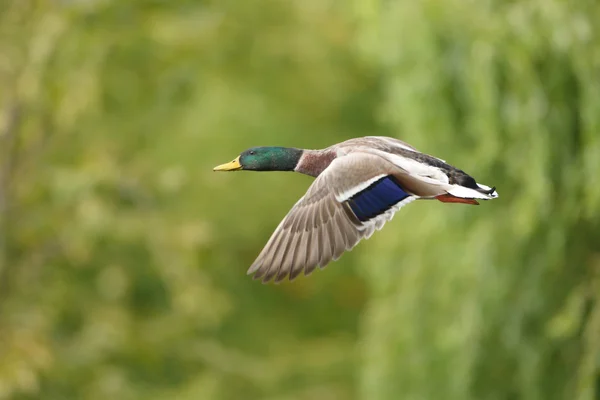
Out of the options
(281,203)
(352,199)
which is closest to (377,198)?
(352,199)

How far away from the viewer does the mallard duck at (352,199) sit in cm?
368

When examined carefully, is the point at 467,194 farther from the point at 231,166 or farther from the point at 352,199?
the point at 231,166

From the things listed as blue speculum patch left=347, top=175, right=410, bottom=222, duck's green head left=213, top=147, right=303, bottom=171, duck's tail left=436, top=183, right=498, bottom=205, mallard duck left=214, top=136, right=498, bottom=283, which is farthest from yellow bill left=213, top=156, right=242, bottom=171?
duck's tail left=436, top=183, right=498, bottom=205

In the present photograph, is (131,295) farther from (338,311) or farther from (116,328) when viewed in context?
(338,311)

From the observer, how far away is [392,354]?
758 cm

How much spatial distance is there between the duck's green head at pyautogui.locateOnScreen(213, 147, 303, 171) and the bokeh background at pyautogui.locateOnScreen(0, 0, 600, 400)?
233cm

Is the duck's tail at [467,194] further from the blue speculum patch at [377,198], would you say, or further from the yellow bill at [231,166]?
the yellow bill at [231,166]

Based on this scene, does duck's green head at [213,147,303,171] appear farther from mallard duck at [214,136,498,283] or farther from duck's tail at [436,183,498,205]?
duck's tail at [436,183,498,205]

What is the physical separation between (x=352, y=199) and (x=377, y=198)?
0.11 metres

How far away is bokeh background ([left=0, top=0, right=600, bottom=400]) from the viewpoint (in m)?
6.37

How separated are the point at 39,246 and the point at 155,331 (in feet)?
4.37

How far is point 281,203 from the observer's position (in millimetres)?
10992

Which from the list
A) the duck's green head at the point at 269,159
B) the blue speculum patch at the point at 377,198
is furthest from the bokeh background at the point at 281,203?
the blue speculum patch at the point at 377,198

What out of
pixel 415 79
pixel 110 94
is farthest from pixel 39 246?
pixel 415 79
